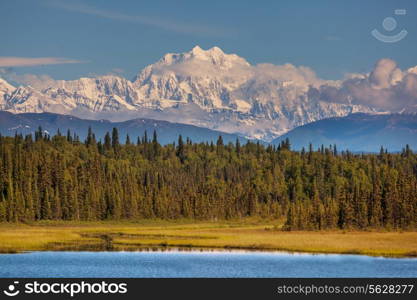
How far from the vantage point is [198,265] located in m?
103

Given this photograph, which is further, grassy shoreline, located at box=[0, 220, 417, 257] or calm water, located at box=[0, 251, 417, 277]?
grassy shoreline, located at box=[0, 220, 417, 257]

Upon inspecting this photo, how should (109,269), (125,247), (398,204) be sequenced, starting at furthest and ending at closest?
(398,204), (125,247), (109,269)

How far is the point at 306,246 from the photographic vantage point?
124750 millimetres

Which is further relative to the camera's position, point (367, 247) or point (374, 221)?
point (374, 221)

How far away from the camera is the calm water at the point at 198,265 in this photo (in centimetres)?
9344

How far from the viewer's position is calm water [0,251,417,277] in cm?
9344

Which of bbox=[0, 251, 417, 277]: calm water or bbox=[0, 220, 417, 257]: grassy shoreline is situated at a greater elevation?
bbox=[0, 220, 417, 257]: grassy shoreline

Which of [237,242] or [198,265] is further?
[237,242]

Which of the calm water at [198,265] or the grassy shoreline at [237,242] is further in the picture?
the grassy shoreline at [237,242]

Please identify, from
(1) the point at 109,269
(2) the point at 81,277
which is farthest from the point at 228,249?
(2) the point at 81,277

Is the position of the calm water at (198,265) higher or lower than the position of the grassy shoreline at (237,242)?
lower

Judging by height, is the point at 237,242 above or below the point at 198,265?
above

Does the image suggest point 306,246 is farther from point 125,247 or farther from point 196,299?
point 196,299

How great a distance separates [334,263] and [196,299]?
3499cm
